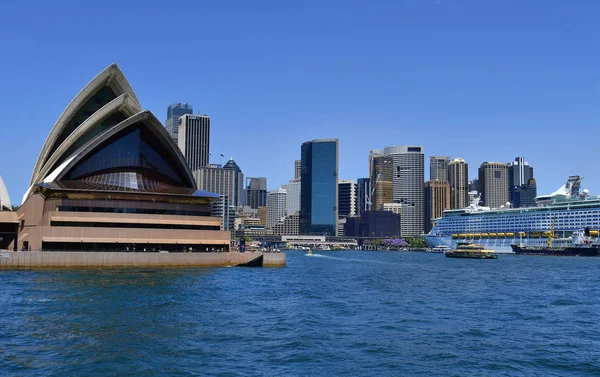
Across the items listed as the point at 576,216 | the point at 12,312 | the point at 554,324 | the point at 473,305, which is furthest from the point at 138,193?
the point at 576,216

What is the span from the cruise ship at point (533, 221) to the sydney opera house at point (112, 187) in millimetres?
103190

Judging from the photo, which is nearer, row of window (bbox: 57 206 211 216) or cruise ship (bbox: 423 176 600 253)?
row of window (bbox: 57 206 211 216)

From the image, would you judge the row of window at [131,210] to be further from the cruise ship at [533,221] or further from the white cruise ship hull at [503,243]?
the cruise ship at [533,221]

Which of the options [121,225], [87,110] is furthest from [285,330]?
[87,110]

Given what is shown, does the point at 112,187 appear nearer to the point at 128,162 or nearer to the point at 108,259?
the point at 128,162

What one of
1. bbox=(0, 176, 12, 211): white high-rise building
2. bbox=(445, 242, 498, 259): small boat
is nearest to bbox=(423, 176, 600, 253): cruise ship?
bbox=(445, 242, 498, 259): small boat

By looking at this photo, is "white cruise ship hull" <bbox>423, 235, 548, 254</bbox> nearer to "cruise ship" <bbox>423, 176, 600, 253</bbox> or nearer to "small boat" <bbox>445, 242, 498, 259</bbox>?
"cruise ship" <bbox>423, 176, 600, 253</bbox>

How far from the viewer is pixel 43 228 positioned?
212ft

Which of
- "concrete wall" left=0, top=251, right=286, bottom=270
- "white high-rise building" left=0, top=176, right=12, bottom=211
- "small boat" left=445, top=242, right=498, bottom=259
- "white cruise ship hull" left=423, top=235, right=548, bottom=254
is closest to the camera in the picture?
"concrete wall" left=0, top=251, right=286, bottom=270

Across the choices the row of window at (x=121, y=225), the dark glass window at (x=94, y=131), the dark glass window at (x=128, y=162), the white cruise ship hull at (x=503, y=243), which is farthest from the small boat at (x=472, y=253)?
the dark glass window at (x=94, y=131)

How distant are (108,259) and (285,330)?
37880 mm

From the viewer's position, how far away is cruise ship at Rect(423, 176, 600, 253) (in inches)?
5782

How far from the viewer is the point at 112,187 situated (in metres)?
71.9

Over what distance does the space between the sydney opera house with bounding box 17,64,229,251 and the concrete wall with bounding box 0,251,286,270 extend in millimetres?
4776
